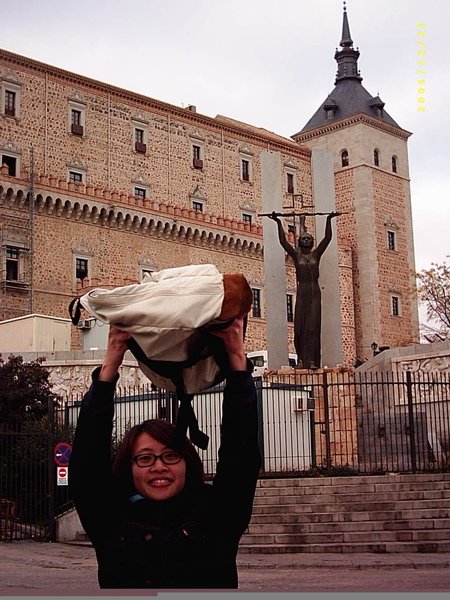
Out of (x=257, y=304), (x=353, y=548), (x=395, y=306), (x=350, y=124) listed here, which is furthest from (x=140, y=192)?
(x=353, y=548)

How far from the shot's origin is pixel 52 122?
1639 inches

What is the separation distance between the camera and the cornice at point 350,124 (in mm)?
52969

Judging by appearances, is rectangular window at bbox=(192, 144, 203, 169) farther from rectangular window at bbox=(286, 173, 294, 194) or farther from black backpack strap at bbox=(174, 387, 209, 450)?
black backpack strap at bbox=(174, 387, 209, 450)

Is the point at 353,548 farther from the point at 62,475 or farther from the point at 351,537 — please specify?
the point at 62,475

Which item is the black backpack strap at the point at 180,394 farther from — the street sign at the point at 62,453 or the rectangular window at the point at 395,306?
the rectangular window at the point at 395,306

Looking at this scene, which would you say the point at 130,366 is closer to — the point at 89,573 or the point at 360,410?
the point at 360,410

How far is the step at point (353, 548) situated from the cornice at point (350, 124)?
144 ft

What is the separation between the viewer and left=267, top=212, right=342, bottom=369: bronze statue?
643 inches

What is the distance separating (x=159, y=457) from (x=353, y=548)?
374 inches

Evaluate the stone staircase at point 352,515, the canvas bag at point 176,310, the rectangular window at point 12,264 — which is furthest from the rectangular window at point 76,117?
the canvas bag at point 176,310

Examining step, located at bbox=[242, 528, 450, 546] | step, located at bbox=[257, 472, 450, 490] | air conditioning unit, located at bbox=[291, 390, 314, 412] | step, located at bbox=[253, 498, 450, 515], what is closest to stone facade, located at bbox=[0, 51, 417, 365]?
air conditioning unit, located at bbox=[291, 390, 314, 412]

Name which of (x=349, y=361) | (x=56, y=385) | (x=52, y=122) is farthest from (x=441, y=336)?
(x=56, y=385)

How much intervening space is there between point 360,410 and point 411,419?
255cm

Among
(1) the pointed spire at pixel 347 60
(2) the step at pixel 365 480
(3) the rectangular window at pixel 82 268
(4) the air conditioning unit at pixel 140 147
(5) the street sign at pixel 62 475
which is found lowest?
(2) the step at pixel 365 480
